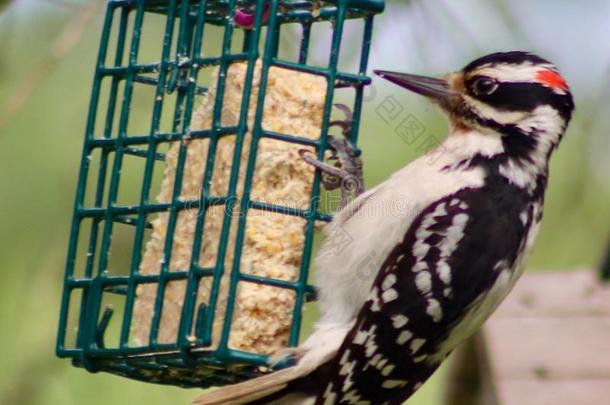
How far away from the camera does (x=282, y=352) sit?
466cm

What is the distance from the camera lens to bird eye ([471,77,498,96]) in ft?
16.3

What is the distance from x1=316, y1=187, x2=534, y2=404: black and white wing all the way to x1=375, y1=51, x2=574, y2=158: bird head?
0.27 metres

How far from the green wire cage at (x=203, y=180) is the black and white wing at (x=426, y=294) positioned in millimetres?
225

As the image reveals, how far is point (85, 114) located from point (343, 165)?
132 centimetres

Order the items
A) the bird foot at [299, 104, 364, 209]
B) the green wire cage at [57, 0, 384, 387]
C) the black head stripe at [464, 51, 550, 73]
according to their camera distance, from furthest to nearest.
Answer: the black head stripe at [464, 51, 550, 73], the bird foot at [299, 104, 364, 209], the green wire cage at [57, 0, 384, 387]

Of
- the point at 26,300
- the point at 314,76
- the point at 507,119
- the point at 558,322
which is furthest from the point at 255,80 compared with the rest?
the point at 558,322

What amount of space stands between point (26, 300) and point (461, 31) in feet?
6.20

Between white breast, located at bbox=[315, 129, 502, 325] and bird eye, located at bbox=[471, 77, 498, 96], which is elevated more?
bird eye, located at bbox=[471, 77, 498, 96]

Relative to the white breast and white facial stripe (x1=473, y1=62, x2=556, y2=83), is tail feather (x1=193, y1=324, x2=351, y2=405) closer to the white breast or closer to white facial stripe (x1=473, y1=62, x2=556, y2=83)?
the white breast

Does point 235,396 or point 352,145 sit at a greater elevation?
point 352,145

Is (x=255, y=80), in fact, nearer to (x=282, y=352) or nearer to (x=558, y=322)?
(x=282, y=352)

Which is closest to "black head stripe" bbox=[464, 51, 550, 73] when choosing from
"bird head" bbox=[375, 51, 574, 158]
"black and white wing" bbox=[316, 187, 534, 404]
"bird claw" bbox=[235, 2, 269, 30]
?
"bird head" bbox=[375, 51, 574, 158]

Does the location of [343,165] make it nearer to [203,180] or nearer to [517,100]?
[203,180]

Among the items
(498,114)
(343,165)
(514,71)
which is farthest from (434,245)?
(514,71)
